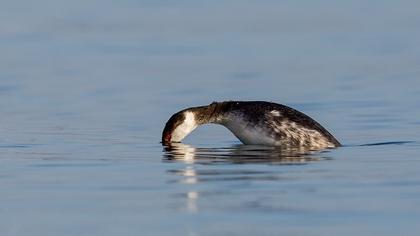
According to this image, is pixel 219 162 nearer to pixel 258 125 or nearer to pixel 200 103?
pixel 258 125

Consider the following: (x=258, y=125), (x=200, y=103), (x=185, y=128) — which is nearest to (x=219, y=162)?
(x=258, y=125)

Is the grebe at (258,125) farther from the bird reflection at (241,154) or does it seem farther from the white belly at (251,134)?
the bird reflection at (241,154)

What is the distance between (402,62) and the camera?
30.0 meters

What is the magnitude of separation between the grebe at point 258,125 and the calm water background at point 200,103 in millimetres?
316

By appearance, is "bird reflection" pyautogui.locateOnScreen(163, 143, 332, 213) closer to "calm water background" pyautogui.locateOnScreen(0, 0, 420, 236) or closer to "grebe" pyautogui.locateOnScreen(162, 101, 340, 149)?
"calm water background" pyautogui.locateOnScreen(0, 0, 420, 236)

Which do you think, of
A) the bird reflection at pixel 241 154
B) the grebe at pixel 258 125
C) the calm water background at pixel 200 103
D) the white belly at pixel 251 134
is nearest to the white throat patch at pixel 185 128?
the grebe at pixel 258 125

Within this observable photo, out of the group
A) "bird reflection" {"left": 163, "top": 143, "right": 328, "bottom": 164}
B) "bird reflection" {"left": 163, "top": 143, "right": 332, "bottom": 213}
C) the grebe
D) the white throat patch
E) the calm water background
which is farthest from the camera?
the white throat patch

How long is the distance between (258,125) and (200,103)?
18.3ft

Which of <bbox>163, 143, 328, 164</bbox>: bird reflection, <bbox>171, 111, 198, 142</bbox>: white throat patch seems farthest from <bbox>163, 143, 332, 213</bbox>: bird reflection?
<bbox>171, 111, 198, 142</bbox>: white throat patch

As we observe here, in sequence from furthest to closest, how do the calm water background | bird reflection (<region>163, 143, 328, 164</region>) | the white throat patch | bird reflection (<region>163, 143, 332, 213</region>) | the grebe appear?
the white throat patch
the grebe
bird reflection (<region>163, 143, 328, 164</region>)
bird reflection (<region>163, 143, 332, 213</region>)
the calm water background

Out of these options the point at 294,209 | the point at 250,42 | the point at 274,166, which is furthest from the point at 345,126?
the point at 250,42

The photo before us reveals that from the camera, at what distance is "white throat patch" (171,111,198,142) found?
1914 centimetres

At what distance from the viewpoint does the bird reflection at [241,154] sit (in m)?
16.7

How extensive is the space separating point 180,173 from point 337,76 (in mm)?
12815
